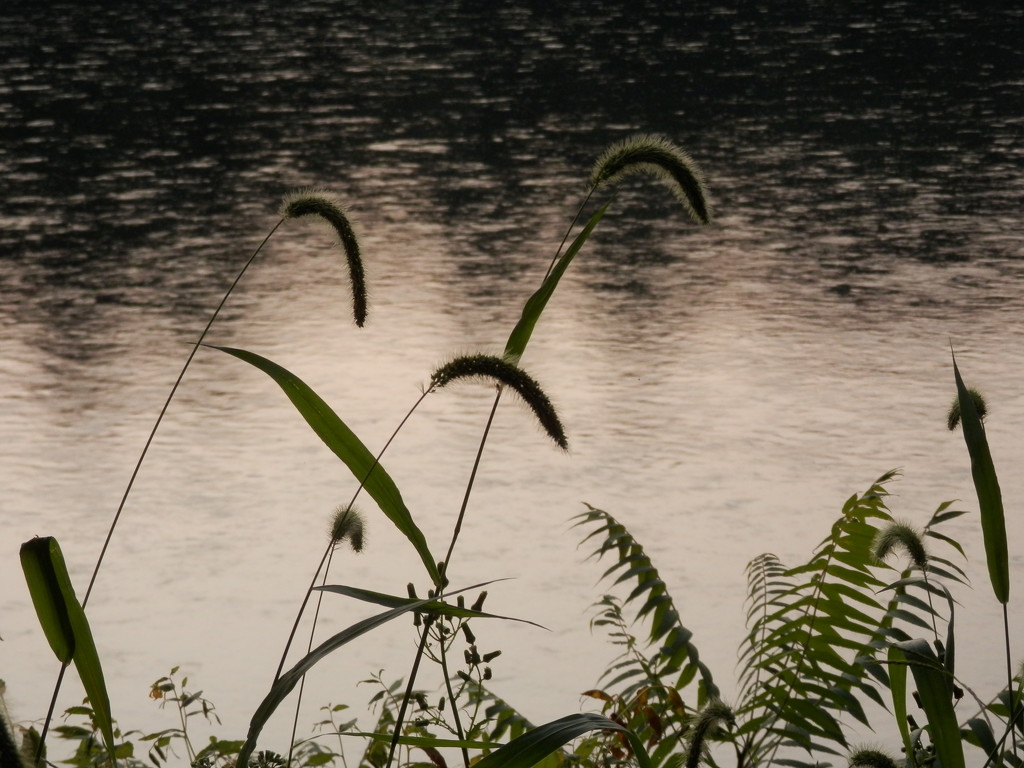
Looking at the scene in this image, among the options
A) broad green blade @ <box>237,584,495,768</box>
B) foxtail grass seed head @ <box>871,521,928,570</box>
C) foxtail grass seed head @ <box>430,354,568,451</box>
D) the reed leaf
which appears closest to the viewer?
broad green blade @ <box>237,584,495,768</box>

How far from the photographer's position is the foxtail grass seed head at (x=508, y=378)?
42.7 inches

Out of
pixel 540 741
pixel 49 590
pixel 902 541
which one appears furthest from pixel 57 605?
pixel 902 541

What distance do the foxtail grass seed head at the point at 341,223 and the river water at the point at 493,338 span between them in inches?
80.4

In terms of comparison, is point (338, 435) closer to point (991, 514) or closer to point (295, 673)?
point (295, 673)

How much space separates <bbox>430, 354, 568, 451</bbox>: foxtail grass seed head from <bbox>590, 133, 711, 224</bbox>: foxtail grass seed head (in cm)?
28

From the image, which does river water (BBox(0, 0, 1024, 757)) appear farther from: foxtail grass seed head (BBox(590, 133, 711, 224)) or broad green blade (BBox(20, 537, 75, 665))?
broad green blade (BBox(20, 537, 75, 665))

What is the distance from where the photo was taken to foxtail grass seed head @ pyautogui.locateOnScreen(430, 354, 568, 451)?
108 centimetres

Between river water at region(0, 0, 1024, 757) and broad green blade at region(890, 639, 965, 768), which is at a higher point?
broad green blade at region(890, 639, 965, 768)

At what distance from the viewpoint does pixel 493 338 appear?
5820 mm

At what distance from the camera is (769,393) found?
523 centimetres

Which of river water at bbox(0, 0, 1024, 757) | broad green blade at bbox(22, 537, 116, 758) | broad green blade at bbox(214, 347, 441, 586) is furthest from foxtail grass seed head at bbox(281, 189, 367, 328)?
river water at bbox(0, 0, 1024, 757)

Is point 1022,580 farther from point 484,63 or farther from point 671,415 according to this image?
point 484,63

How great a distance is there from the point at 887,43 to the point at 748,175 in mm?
6371

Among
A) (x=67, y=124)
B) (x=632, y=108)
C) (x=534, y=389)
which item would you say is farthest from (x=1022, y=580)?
(x=67, y=124)
